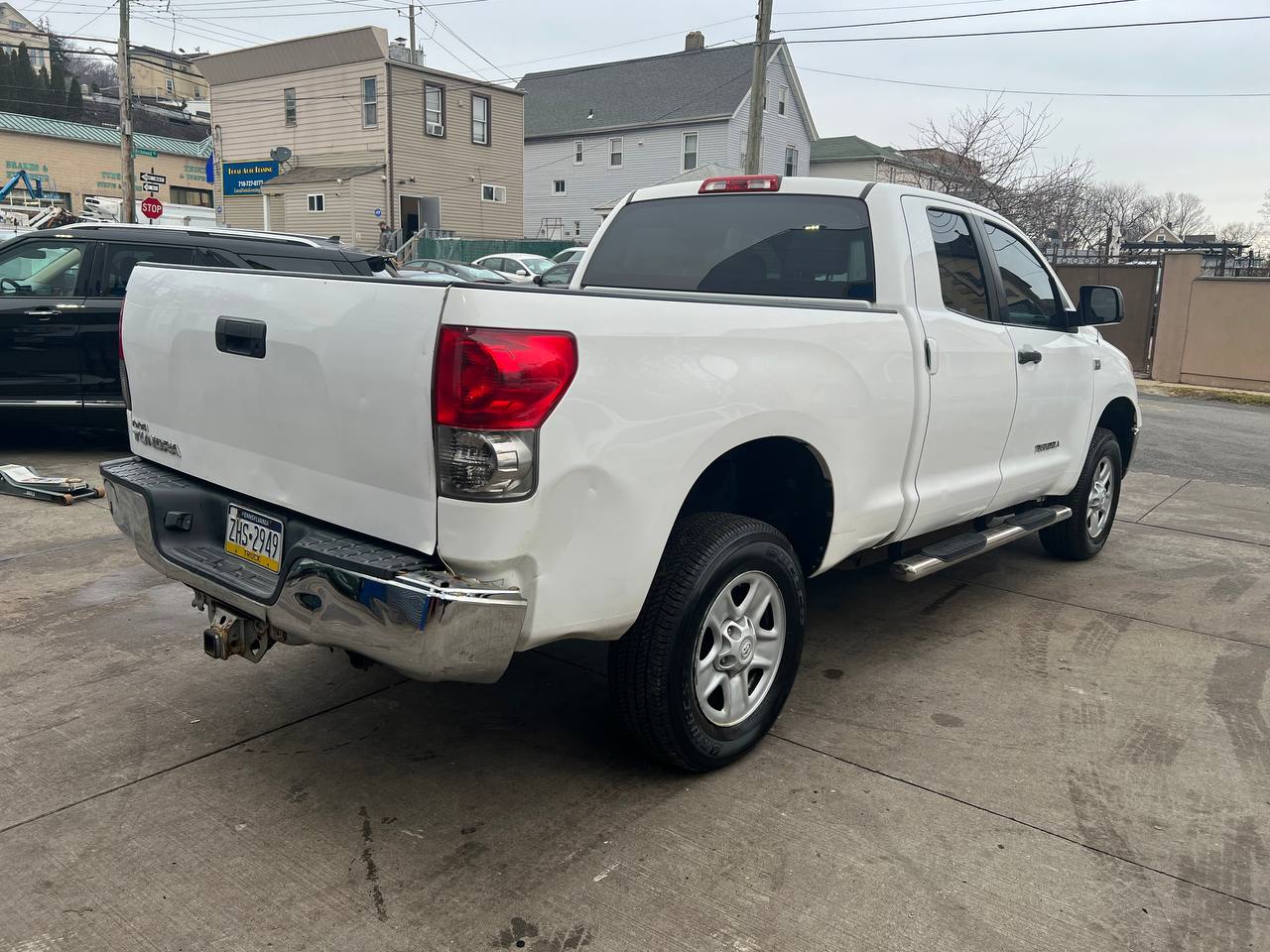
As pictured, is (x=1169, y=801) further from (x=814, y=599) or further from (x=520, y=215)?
(x=520, y=215)

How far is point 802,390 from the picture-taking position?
3451 mm

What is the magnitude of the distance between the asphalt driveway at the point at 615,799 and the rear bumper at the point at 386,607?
0.60 metres

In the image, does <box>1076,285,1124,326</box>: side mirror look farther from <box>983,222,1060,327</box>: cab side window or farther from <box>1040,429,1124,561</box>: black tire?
<box>1040,429,1124,561</box>: black tire

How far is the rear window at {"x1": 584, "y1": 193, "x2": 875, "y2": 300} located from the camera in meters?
4.24

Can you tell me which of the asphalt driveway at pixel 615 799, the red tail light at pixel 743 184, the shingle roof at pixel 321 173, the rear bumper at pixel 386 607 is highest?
the shingle roof at pixel 321 173

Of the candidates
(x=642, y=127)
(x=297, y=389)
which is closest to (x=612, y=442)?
(x=297, y=389)

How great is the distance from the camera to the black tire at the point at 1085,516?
5891 mm

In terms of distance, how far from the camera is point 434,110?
34594 mm

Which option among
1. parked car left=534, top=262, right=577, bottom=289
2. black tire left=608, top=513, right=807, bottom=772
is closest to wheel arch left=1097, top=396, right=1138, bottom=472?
parked car left=534, top=262, right=577, bottom=289

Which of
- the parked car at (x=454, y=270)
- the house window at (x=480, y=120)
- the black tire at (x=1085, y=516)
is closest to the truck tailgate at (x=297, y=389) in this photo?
the black tire at (x=1085, y=516)

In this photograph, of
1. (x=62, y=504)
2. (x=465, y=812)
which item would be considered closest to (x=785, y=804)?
(x=465, y=812)

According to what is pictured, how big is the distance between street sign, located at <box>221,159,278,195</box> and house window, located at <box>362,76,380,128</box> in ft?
14.6

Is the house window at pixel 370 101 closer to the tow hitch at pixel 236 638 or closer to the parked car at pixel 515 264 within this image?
the parked car at pixel 515 264

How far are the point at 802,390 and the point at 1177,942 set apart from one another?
187cm
